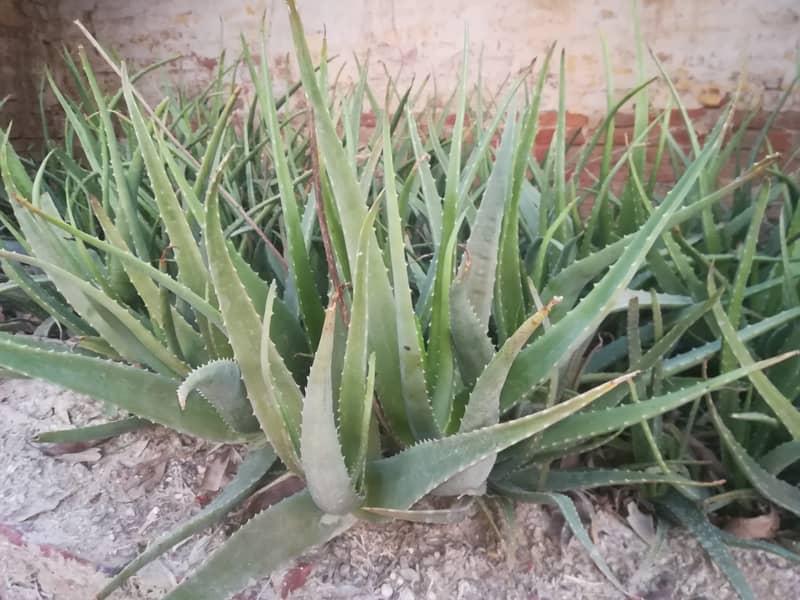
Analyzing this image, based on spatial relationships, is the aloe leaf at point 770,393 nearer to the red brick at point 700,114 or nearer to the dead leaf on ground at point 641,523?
the dead leaf on ground at point 641,523

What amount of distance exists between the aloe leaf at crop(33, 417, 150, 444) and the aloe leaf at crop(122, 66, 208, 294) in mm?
190

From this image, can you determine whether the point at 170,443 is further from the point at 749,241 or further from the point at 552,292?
the point at 749,241

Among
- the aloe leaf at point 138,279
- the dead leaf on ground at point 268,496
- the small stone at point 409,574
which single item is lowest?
Answer: the small stone at point 409,574

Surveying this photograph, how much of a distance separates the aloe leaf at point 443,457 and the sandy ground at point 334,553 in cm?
9

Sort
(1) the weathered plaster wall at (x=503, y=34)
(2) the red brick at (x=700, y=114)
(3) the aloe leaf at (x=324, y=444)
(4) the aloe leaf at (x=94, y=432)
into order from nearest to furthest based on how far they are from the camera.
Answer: (3) the aloe leaf at (x=324, y=444) → (4) the aloe leaf at (x=94, y=432) → (1) the weathered plaster wall at (x=503, y=34) → (2) the red brick at (x=700, y=114)

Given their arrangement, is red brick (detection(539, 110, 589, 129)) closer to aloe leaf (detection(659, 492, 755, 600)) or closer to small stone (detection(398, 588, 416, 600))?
aloe leaf (detection(659, 492, 755, 600))

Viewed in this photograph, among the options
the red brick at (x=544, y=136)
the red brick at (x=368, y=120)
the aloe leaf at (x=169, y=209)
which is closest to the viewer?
the aloe leaf at (x=169, y=209)

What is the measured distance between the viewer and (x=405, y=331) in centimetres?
45

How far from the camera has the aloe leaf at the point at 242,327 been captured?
0.39 metres

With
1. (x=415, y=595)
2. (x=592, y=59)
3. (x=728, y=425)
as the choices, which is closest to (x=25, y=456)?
(x=415, y=595)

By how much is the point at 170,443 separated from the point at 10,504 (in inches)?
6.2

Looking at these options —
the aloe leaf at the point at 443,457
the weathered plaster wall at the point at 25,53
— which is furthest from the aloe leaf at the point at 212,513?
the weathered plaster wall at the point at 25,53

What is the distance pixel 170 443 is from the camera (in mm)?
650

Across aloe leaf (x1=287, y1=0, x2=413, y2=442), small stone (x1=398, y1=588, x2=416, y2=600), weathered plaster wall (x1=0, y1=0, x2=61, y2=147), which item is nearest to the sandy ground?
small stone (x1=398, y1=588, x2=416, y2=600)
